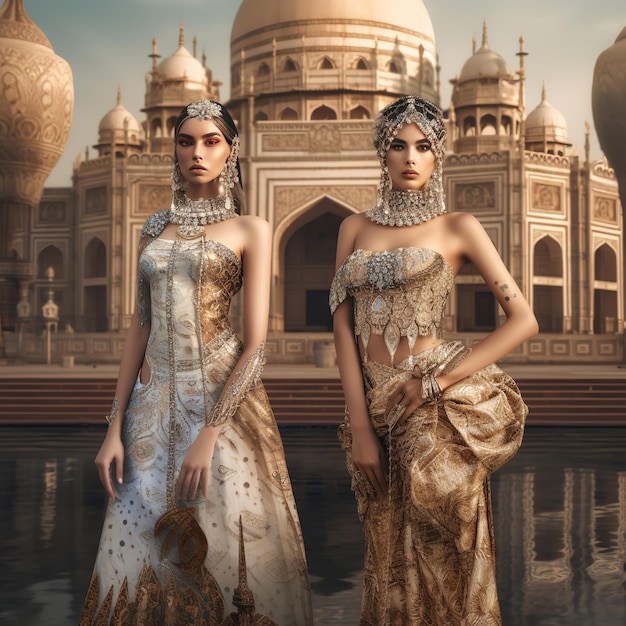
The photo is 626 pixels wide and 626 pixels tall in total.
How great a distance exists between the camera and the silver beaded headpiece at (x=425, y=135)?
2.16m

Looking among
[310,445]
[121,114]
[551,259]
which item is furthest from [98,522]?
[121,114]

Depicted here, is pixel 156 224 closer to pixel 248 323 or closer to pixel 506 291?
pixel 248 323

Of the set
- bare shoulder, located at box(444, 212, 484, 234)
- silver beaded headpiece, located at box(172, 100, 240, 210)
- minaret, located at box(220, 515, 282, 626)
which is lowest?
minaret, located at box(220, 515, 282, 626)

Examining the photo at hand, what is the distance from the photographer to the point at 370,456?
2.06m

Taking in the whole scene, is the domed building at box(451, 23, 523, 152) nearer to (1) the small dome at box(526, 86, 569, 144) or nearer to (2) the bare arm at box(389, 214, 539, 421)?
(1) the small dome at box(526, 86, 569, 144)

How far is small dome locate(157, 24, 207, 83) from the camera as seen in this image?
27.2 metres

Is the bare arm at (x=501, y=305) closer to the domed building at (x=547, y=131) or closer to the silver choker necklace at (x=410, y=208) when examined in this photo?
the silver choker necklace at (x=410, y=208)

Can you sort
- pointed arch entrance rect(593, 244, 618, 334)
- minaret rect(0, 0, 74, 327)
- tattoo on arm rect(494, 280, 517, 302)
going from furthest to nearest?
A: pointed arch entrance rect(593, 244, 618, 334)
minaret rect(0, 0, 74, 327)
tattoo on arm rect(494, 280, 517, 302)

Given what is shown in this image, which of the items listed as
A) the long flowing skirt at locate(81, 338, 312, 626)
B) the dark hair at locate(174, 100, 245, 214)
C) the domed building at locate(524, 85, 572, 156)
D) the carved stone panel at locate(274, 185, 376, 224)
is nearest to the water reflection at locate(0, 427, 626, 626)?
the long flowing skirt at locate(81, 338, 312, 626)

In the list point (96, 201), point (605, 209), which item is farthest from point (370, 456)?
point (605, 209)

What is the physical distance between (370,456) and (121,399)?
2.08ft

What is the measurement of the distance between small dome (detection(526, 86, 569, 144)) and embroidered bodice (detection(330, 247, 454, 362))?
90.1ft

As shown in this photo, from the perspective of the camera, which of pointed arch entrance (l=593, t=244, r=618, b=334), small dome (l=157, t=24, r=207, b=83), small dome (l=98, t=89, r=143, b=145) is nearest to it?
pointed arch entrance (l=593, t=244, r=618, b=334)

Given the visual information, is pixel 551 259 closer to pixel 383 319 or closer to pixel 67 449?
pixel 67 449
